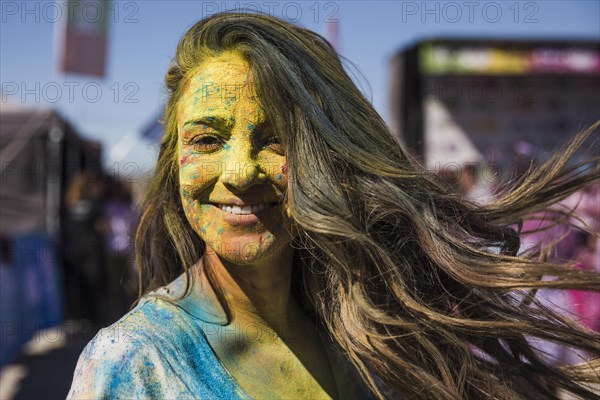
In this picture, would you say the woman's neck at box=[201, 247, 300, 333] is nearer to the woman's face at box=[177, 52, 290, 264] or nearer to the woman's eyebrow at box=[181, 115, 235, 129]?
the woman's face at box=[177, 52, 290, 264]

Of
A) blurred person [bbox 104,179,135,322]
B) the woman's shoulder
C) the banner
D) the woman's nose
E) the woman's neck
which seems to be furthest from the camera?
blurred person [bbox 104,179,135,322]

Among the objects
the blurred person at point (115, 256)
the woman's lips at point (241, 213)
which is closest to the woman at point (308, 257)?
the woman's lips at point (241, 213)

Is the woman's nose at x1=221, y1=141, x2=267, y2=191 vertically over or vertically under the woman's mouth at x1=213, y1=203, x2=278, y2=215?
over

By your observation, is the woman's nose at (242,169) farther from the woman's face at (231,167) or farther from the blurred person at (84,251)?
the blurred person at (84,251)

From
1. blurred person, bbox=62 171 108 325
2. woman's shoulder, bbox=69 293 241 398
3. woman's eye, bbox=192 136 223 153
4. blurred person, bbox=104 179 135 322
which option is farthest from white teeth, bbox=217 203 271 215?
blurred person, bbox=104 179 135 322

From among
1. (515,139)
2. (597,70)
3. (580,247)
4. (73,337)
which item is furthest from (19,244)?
(597,70)

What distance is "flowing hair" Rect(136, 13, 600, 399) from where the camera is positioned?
162 centimetres

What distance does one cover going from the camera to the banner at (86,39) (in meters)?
7.63

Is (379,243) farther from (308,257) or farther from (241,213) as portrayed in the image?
(241,213)

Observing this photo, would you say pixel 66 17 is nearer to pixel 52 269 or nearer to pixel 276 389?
pixel 52 269

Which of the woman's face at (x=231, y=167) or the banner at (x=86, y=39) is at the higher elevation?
the banner at (x=86, y=39)

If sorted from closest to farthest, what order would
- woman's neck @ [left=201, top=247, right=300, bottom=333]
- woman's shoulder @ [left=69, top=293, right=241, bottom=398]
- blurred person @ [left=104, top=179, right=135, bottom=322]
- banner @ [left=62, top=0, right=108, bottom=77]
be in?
woman's shoulder @ [left=69, top=293, right=241, bottom=398]
woman's neck @ [left=201, top=247, right=300, bottom=333]
banner @ [left=62, top=0, right=108, bottom=77]
blurred person @ [left=104, top=179, right=135, bottom=322]

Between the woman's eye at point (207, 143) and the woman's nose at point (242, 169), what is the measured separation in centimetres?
4

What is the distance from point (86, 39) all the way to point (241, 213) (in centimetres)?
686
